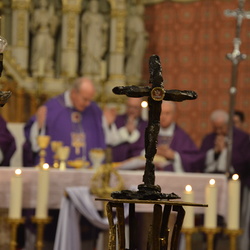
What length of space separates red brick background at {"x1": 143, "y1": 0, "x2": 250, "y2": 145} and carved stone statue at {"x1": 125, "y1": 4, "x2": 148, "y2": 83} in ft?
0.85

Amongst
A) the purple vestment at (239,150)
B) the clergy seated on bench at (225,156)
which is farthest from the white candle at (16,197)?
the purple vestment at (239,150)

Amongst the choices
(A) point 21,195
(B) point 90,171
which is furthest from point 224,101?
(A) point 21,195

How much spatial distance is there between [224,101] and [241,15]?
15.1 feet

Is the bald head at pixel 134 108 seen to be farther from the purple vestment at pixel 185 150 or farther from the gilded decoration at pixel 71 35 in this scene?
the gilded decoration at pixel 71 35

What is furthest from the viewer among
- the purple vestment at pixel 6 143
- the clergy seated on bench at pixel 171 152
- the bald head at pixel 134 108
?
the bald head at pixel 134 108

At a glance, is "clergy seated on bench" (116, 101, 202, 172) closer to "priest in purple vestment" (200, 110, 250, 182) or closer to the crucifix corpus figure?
"priest in purple vestment" (200, 110, 250, 182)

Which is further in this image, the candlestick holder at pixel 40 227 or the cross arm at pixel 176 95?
the candlestick holder at pixel 40 227

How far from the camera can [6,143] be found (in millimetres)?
7695

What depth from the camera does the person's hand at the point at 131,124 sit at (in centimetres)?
941

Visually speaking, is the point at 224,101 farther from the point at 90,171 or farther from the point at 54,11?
the point at 90,171

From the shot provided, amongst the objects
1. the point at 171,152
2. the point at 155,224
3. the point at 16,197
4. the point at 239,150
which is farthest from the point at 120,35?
the point at 155,224

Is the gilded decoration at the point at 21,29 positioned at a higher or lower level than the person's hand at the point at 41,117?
higher

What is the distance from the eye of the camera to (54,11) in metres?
12.4

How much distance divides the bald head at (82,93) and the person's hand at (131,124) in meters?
0.64
